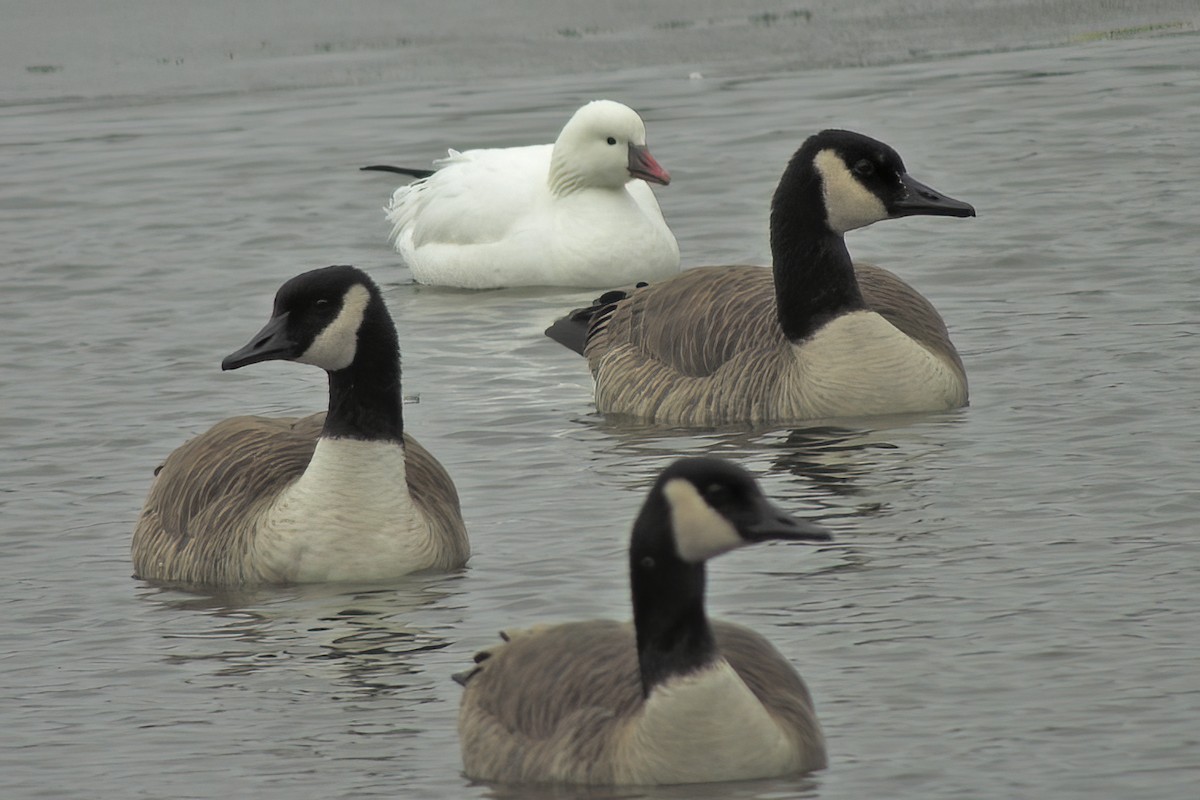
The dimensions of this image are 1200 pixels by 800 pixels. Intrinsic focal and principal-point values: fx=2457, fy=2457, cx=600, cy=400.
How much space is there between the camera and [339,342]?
9211 millimetres

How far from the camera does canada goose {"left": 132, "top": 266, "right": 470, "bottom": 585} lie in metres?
9.12

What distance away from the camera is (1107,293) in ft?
44.3

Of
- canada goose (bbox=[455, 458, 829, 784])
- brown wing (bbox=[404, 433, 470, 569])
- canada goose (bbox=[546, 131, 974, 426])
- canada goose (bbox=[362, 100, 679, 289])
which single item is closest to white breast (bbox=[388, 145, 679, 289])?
canada goose (bbox=[362, 100, 679, 289])

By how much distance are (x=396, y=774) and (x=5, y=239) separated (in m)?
11.5

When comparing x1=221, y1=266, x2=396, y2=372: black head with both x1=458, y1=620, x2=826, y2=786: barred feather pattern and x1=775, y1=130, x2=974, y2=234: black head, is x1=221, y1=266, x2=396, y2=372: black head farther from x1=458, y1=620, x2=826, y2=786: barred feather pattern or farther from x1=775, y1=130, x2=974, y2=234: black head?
x1=775, y1=130, x2=974, y2=234: black head

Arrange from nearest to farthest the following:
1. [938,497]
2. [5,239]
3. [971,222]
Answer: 1. [938,497]
2. [971,222]
3. [5,239]

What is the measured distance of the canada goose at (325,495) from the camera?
359 inches

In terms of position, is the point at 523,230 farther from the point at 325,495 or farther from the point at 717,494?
the point at 717,494

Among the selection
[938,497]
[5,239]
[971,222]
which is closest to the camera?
[938,497]

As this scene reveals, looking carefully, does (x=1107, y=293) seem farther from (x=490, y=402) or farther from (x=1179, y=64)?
(x=1179, y=64)

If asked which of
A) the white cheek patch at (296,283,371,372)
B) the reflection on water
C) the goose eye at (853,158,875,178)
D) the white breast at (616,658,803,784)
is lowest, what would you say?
the reflection on water

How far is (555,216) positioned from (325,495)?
6855mm

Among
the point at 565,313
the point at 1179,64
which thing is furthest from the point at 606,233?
the point at 1179,64

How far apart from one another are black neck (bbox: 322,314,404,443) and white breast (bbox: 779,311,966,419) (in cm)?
296
